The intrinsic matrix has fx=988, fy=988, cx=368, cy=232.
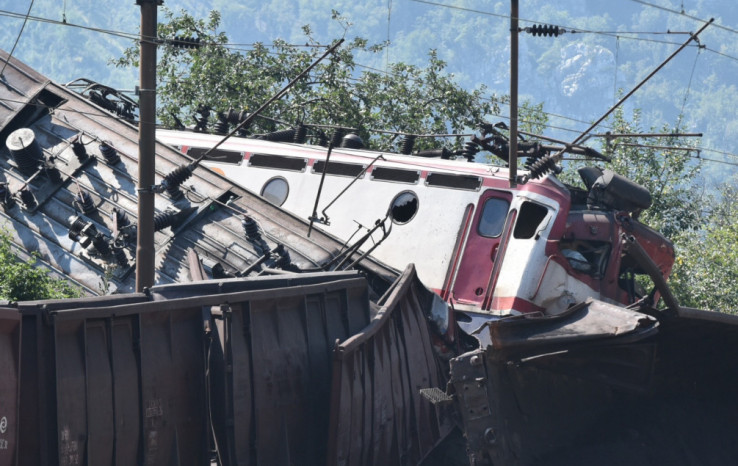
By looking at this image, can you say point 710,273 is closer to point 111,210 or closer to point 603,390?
point 603,390

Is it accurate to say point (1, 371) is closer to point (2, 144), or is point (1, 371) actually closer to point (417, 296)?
point (417, 296)

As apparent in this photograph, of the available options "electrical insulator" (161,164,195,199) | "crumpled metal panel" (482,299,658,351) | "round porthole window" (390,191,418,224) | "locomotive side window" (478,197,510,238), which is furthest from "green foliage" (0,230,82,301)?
"locomotive side window" (478,197,510,238)

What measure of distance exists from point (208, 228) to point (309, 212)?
10.1 feet

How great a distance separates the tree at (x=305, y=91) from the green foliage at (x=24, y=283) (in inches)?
521

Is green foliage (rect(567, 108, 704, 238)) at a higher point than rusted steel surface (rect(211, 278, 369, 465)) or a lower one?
higher

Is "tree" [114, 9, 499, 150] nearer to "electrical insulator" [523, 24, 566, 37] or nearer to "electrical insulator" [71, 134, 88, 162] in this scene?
"electrical insulator" [523, 24, 566, 37]

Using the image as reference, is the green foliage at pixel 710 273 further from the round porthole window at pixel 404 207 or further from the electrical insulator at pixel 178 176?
the electrical insulator at pixel 178 176

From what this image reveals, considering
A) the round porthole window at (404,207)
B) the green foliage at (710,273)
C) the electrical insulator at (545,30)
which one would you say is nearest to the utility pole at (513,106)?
the electrical insulator at (545,30)

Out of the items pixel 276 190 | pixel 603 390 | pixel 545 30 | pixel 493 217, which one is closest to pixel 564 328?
pixel 603 390

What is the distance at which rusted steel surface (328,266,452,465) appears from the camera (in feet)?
33.6

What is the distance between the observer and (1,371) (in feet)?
23.9

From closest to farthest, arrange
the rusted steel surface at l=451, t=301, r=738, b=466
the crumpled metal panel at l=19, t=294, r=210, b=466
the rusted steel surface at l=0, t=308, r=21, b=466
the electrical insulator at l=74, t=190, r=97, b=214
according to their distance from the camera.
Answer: the rusted steel surface at l=0, t=308, r=21, b=466, the crumpled metal panel at l=19, t=294, r=210, b=466, the rusted steel surface at l=451, t=301, r=738, b=466, the electrical insulator at l=74, t=190, r=97, b=214

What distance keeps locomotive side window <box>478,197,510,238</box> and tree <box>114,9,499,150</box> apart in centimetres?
991

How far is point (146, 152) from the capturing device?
480 inches
